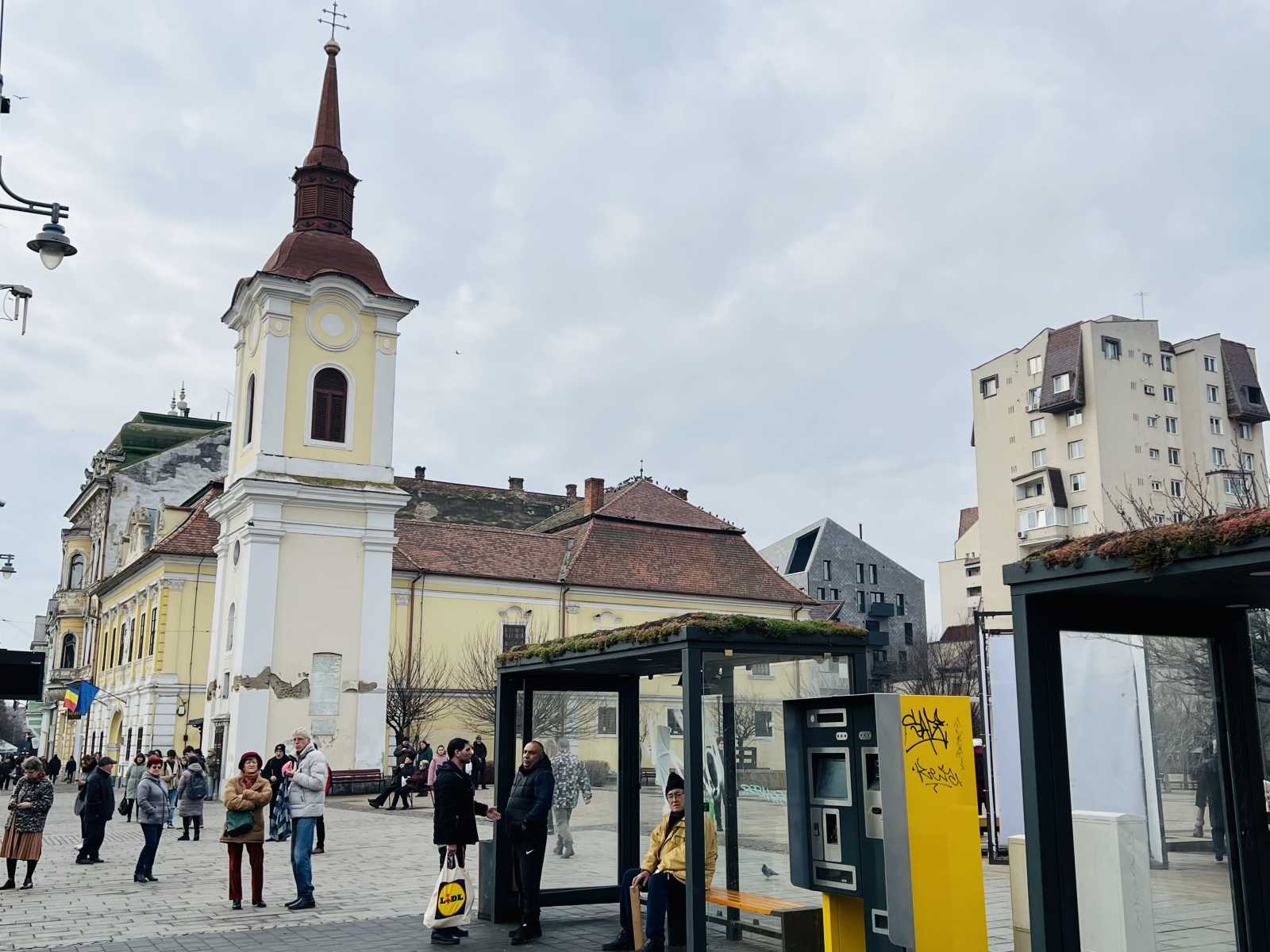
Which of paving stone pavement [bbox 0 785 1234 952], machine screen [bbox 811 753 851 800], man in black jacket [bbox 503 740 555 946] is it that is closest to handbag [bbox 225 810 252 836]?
paving stone pavement [bbox 0 785 1234 952]

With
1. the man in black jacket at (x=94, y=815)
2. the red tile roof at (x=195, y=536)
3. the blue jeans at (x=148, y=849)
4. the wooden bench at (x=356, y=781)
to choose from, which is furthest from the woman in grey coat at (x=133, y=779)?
the red tile roof at (x=195, y=536)

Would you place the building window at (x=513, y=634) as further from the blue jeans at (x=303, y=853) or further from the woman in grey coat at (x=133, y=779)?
the blue jeans at (x=303, y=853)

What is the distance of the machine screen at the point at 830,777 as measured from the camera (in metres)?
8.91

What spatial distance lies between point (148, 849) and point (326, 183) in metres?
30.7

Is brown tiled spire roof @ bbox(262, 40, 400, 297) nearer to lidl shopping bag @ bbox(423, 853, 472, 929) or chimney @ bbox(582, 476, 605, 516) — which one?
chimney @ bbox(582, 476, 605, 516)

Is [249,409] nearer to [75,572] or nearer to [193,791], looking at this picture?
[193,791]

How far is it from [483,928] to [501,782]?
149cm

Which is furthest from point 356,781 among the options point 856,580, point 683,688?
point 856,580

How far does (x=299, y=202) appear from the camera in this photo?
42219 millimetres

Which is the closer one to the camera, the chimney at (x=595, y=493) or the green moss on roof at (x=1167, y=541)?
the green moss on roof at (x=1167, y=541)

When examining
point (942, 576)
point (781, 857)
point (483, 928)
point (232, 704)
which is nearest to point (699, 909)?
point (781, 857)

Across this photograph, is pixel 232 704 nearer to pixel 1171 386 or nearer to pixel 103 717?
pixel 103 717

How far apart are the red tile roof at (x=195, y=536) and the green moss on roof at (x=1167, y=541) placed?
4360cm

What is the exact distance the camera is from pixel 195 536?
48.5m
